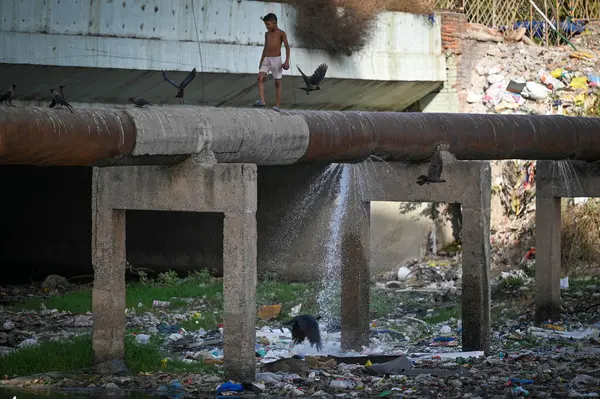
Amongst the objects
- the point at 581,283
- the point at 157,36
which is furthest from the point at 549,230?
the point at 157,36

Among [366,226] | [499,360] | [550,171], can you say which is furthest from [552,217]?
[499,360]

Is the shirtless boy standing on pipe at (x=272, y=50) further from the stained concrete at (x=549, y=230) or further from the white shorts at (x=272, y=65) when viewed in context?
the stained concrete at (x=549, y=230)

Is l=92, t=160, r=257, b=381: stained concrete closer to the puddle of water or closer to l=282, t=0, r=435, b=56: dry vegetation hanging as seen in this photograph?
the puddle of water

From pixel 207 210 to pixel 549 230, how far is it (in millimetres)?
6168

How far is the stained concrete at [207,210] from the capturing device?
930 centimetres

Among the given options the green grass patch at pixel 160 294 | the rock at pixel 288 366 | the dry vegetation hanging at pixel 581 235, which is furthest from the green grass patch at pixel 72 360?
the dry vegetation hanging at pixel 581 235

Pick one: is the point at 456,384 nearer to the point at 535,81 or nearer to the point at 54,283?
the point at 54,283

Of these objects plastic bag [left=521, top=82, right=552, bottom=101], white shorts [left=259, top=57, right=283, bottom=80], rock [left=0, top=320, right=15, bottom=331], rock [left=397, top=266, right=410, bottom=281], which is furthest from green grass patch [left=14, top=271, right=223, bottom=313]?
plastic bag [left=521, top=82, right=552, bottom=101]

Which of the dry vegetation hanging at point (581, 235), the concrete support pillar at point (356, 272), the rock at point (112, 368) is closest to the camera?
the rock at point (112, 368)

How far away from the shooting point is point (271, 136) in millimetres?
9945

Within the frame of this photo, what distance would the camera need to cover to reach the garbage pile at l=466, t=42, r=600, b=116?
19.1m

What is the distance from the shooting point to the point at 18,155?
8227mm

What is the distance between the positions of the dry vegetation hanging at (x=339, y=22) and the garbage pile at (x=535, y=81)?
2.05 m

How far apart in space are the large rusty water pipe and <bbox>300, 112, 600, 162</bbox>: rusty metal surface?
11mm
